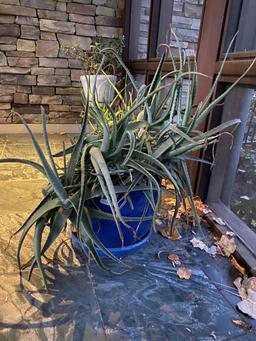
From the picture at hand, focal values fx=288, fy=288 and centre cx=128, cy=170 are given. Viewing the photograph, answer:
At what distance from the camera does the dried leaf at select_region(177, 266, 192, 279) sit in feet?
3.85

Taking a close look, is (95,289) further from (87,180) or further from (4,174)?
(4,174)

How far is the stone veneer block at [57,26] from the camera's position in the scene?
304cm

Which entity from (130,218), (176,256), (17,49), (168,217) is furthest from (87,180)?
(17,49)

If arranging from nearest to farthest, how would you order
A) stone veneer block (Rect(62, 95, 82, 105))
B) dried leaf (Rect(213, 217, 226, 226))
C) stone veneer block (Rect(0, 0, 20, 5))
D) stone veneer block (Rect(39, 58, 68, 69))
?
dried leaf (Rect(213, 217, 226, 226)) < stone veneer block (Rect(0, 0, 20, 5)) < stone veneer block (Rect(39, 58, 68, 69)) < stone veneer block (Rect(62, 95, 82, 105))

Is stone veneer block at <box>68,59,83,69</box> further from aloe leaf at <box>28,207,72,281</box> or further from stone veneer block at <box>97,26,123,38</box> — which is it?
aloe leaf at <box>28,207,72,281</box>

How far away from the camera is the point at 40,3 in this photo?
9.71 ft

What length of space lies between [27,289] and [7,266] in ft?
0.54

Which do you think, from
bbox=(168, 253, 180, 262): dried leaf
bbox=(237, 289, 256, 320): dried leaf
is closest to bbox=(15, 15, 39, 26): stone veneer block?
bbox=(168, 253, 180, 262): dried leaf

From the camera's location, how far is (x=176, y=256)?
129cm

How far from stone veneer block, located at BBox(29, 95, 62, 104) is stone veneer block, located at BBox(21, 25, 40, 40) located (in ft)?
2.00

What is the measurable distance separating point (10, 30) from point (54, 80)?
637 millimetres

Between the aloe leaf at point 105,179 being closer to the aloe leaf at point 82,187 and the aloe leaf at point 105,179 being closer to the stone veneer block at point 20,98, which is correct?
the aloe leaf at point 82,187

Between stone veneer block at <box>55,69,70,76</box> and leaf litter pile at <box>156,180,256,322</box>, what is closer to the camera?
leaf litter pile at <box>156,180,256,322</box>

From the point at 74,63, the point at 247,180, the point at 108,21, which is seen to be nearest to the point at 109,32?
the point at 108,21
